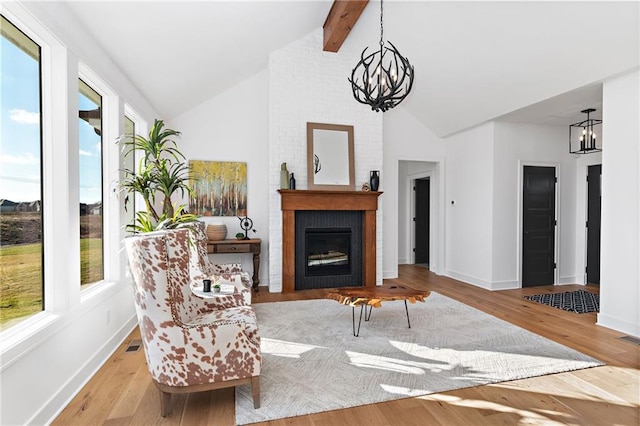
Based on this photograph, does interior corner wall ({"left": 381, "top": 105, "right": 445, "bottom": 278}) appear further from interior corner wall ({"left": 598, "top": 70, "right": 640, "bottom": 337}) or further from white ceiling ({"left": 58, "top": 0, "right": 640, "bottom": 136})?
interior corner wall ({"left": 598, "top": 70, "right": 640, "bottom": 337})

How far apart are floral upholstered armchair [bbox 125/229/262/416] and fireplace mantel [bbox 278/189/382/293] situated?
9.96 ft

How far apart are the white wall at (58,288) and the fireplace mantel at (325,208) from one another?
8.51 feet

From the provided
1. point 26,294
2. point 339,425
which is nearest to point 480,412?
point 339,425

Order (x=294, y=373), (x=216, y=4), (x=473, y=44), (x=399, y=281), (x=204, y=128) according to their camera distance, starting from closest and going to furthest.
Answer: (x=294, y=373), (x=216, y=4), (x=473, y=44), (x=204, y=128), (x=399, y=281)

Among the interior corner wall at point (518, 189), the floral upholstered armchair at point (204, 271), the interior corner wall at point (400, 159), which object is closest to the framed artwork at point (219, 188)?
the floral upholstered armchair at point (204, 271)

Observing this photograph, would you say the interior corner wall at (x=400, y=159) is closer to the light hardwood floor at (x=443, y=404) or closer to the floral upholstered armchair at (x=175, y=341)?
the light hardwood floor at (x=443, y=404)

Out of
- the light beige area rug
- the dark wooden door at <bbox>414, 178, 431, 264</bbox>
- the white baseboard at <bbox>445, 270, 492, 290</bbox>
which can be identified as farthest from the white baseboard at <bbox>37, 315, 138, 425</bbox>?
the dark wooden door at <bbox>414, 178, 431, 264</bbox>

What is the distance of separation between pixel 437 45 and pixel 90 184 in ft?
14.9

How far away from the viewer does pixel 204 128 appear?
547cm

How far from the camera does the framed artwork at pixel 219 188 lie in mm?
5402

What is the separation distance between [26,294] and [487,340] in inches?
146

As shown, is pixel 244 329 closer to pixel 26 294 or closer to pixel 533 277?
pixel 26 294

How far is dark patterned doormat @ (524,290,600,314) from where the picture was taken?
4392 mm

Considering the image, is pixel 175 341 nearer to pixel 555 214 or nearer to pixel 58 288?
pixel 58 288
